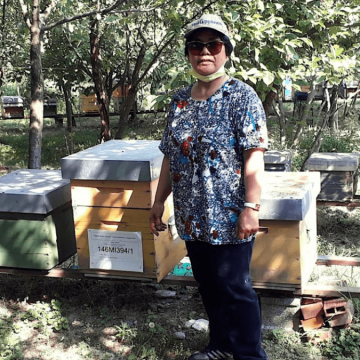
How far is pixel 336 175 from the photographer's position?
442 centimetres

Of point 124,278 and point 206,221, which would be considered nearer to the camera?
point 206,221

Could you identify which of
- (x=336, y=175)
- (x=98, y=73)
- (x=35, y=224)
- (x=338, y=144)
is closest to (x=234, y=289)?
(x=35, y=224)

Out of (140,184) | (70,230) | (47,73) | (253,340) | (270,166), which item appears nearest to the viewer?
(253,340)

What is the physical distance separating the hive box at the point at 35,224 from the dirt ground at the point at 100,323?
330 millimetres

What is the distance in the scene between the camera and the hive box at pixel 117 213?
282cm

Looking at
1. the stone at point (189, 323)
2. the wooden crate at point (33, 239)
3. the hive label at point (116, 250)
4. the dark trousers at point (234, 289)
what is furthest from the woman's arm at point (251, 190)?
the wooden crate at point (33, 239)

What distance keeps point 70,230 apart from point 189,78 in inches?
46.8

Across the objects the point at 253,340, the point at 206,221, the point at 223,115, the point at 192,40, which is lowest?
the point at 253,340

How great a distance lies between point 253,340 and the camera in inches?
90.5

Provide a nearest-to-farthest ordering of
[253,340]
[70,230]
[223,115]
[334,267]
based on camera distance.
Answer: [223,115]
[253,340]
[70,230]
[334,267]

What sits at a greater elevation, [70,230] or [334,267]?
[70,230]

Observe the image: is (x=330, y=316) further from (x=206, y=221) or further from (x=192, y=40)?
(x=192, y=40)

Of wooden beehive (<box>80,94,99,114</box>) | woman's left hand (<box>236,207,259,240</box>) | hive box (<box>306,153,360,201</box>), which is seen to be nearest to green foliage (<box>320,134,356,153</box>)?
hive box (<box>306,153,360,201</box>)

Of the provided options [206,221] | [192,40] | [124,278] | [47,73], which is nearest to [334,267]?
[124,278]
